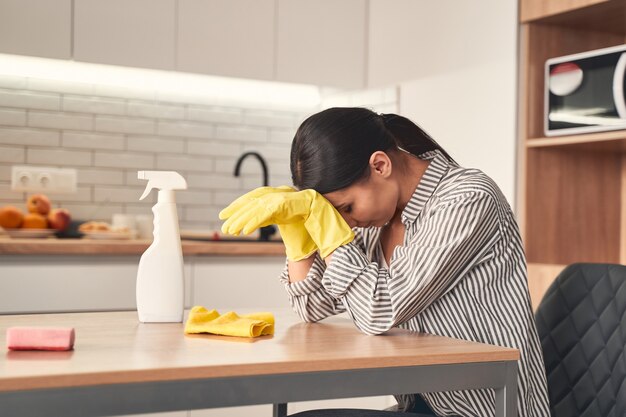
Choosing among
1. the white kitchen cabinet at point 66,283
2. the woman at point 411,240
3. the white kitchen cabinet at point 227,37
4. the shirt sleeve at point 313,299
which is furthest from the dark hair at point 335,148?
the white kitchen cabinet at point 227,37

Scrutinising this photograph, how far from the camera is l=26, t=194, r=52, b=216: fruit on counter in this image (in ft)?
11.9

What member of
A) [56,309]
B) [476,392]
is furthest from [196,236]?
[476,392]

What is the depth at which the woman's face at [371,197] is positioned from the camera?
182cm

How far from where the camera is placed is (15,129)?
375cm

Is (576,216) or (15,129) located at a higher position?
(15,129)

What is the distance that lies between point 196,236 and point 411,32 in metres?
1.38

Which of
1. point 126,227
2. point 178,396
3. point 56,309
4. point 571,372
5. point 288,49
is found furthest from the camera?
point 288,49

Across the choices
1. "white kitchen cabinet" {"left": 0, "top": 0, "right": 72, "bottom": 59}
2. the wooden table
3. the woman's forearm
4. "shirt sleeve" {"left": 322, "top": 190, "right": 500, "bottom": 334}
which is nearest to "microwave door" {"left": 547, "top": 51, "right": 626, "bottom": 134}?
"shirt sleeve" {"left": 322, "top": 190, "right": 500, "bottom": 334}

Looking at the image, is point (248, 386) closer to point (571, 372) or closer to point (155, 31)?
point (571, 372)

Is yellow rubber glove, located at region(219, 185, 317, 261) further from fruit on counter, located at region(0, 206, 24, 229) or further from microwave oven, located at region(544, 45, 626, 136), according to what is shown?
fruit on counter, located at region(0, 206, 24, 229)

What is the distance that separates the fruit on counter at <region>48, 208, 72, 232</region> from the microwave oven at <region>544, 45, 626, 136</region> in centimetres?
206

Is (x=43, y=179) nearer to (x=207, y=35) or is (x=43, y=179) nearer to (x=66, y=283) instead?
(x=66, y=283)

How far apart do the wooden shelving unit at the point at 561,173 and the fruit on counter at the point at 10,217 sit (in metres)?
2.06

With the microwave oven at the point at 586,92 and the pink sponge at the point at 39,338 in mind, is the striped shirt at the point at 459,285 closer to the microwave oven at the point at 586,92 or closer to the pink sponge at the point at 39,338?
the pink sponge at the point at 39,338
